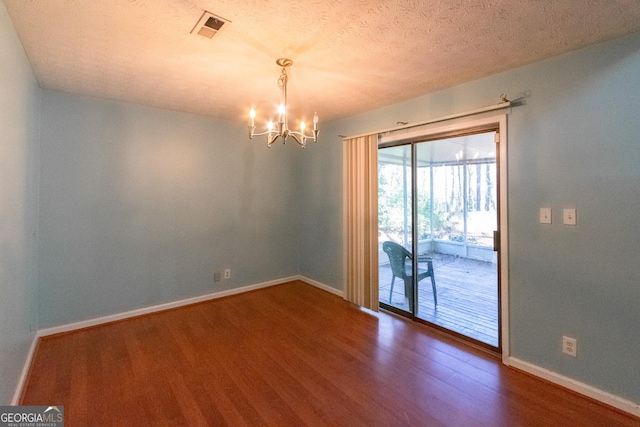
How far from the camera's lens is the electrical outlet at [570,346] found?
2.08 metres

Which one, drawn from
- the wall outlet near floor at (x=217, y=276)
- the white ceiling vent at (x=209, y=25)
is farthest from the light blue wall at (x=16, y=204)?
the wall outlet near floor at (x=217, y=276)

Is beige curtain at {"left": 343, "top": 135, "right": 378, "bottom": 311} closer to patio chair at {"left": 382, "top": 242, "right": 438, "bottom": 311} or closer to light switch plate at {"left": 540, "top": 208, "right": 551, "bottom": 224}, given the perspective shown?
patio chair at {"left": 382, "top": 242, "right": 438, "bottom": 311}

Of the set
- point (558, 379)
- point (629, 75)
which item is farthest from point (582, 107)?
point (558, 379)

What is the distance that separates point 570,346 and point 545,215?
96 cm

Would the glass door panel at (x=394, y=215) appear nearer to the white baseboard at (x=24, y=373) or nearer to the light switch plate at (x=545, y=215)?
the light switch plate at (x=545, y=215)

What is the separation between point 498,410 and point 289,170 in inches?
146

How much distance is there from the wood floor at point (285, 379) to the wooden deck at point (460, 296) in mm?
252

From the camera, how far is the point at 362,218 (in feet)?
11.6

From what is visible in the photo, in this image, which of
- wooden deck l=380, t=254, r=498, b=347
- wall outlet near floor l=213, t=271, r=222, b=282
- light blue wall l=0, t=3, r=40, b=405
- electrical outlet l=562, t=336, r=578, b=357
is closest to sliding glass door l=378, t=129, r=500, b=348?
wooden deck l=380, t=254, r=498, b=347

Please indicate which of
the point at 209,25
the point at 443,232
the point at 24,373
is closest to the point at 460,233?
the point at 443,232

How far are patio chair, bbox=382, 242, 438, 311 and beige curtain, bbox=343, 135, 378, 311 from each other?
226mm

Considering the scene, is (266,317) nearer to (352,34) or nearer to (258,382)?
(258,382)

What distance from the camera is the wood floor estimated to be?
1828 mm

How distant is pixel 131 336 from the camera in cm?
286
